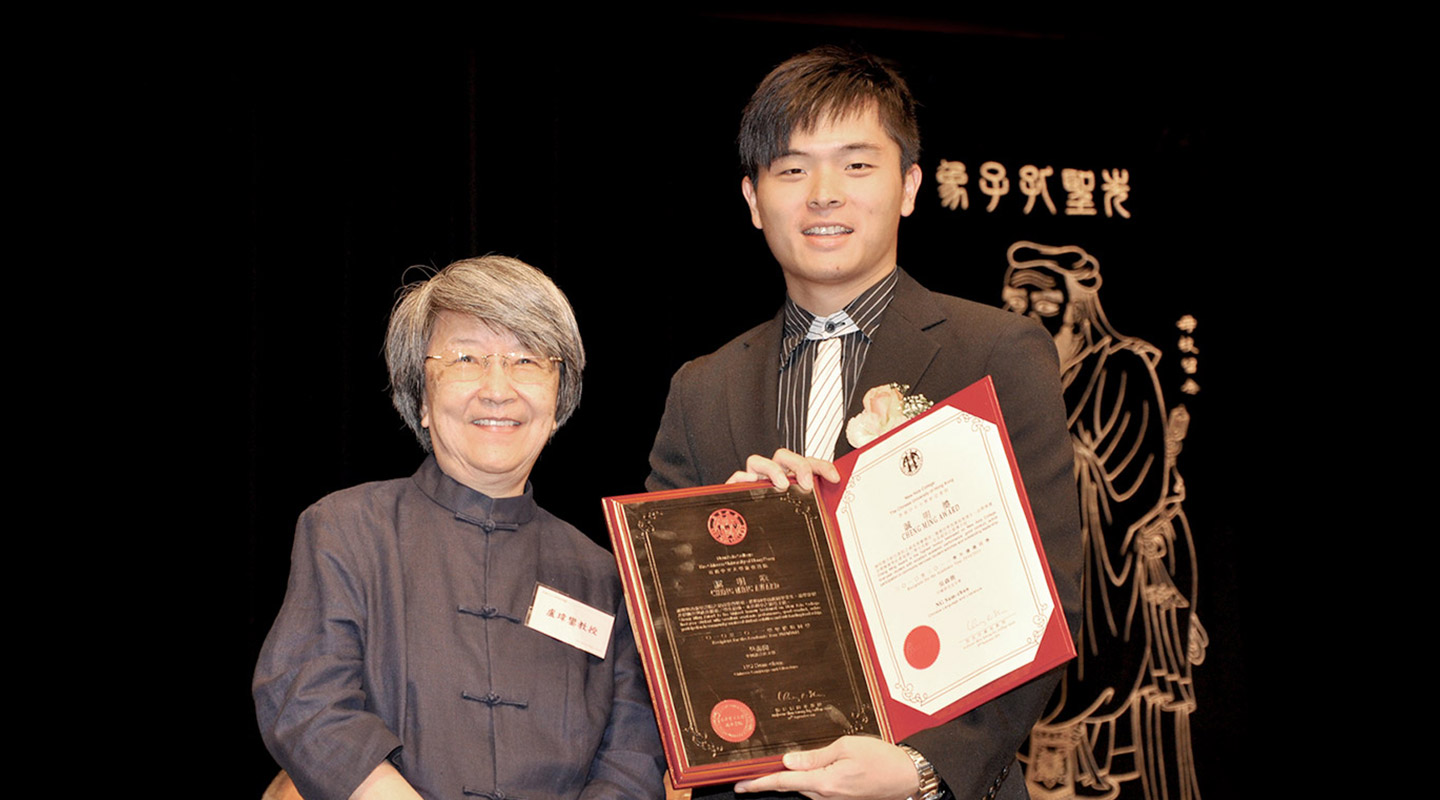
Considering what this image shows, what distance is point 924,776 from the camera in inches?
65.2

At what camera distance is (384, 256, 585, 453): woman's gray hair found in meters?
1.94

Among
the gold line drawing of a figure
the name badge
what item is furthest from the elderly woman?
the gold line drawing of a figure

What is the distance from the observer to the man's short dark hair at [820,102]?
1996 millimetres

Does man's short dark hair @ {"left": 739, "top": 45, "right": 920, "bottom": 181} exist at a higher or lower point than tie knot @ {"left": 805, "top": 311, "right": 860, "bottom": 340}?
higher

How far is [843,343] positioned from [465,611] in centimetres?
73

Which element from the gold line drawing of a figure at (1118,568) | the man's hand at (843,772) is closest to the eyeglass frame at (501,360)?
the man's hand at (843,772)

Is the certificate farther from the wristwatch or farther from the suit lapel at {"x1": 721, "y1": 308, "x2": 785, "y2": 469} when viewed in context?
the suit lapel at {"x1": 721, "y1": 308, "x2": 785, "y2": 469}

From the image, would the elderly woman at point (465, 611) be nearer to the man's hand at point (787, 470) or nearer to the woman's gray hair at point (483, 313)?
the woman's gray hair at point (483, 313)

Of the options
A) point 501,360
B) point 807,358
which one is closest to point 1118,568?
point 807,358

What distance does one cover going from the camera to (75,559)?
11.8ft

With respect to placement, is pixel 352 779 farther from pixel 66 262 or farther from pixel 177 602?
pixel 66 262

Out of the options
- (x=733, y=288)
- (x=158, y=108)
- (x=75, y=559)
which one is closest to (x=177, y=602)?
(x=75, y=559)

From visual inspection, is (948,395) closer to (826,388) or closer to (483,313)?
(826,388)

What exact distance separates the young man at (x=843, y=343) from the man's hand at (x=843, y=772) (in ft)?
0.54
